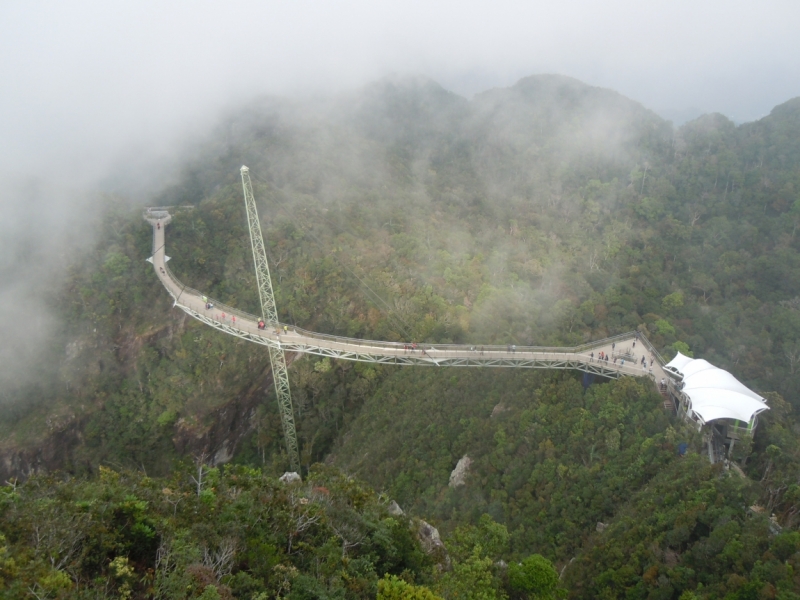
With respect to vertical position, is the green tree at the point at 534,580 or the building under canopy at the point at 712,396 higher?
the building under canopy at the point at 712,396

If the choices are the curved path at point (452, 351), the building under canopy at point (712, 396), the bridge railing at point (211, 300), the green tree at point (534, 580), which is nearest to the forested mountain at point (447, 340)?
the green tree at point (534, 580)

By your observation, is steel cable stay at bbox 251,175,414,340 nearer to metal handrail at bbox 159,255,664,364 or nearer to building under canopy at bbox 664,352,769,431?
metal handrail at bbox 159,255,664,364

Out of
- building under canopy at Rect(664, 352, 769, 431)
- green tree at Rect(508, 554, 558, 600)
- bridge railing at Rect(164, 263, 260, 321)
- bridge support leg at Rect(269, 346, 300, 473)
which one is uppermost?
building under canopy at Rect(664, 352, 769, 431)

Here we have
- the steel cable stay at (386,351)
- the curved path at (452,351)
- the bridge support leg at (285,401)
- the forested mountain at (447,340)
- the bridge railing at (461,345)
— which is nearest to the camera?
the forested mountain at (447,340)

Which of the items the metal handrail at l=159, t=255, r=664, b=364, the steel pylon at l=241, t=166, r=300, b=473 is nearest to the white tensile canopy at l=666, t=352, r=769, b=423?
the metal handrail at l=159, t=255, r=664, b=364

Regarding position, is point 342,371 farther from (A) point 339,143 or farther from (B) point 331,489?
(A) point 339,143

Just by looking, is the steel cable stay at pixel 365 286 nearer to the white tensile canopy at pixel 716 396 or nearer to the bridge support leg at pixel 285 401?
the bridge support leg at pixel 285 401

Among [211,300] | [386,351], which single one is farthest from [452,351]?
[211,300]
